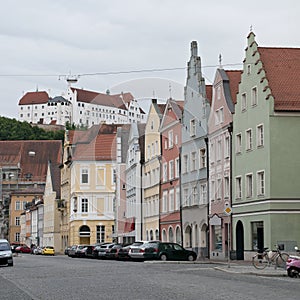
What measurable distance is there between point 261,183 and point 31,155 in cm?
12915

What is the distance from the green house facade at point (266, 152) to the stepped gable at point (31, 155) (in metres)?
117

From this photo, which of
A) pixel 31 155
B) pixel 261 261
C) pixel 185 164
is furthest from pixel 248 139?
pixel 31 155

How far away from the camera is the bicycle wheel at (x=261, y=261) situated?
132ft

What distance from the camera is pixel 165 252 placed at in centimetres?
5262

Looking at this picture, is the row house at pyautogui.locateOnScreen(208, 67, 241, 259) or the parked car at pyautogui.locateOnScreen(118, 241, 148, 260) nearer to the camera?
the parked car at pyautogui.locateOnScreen(118, 241, 148, 260)

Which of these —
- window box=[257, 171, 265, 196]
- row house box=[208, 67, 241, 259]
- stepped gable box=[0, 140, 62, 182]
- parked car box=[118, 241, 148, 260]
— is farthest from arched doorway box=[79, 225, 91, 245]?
stepped gable box=[0, 140, 62, 182]

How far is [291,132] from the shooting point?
168ft

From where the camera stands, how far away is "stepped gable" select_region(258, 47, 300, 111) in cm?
5134

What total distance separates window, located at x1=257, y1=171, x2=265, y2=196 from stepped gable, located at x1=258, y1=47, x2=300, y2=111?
14.5ft

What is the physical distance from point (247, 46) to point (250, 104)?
442 cm

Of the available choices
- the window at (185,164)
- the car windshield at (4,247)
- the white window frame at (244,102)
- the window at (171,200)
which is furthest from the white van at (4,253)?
the window at (171,200)

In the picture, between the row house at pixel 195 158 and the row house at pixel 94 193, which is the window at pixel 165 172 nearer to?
the row house at pixel 195 158

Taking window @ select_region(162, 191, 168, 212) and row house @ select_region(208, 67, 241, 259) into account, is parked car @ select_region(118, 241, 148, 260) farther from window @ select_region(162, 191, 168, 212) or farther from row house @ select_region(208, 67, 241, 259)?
window @ select_region(162, 191, 168, 212)

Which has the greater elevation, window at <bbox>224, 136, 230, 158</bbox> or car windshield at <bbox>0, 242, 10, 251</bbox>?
window at <bbox>224, 136, 230, 158</bbox>
